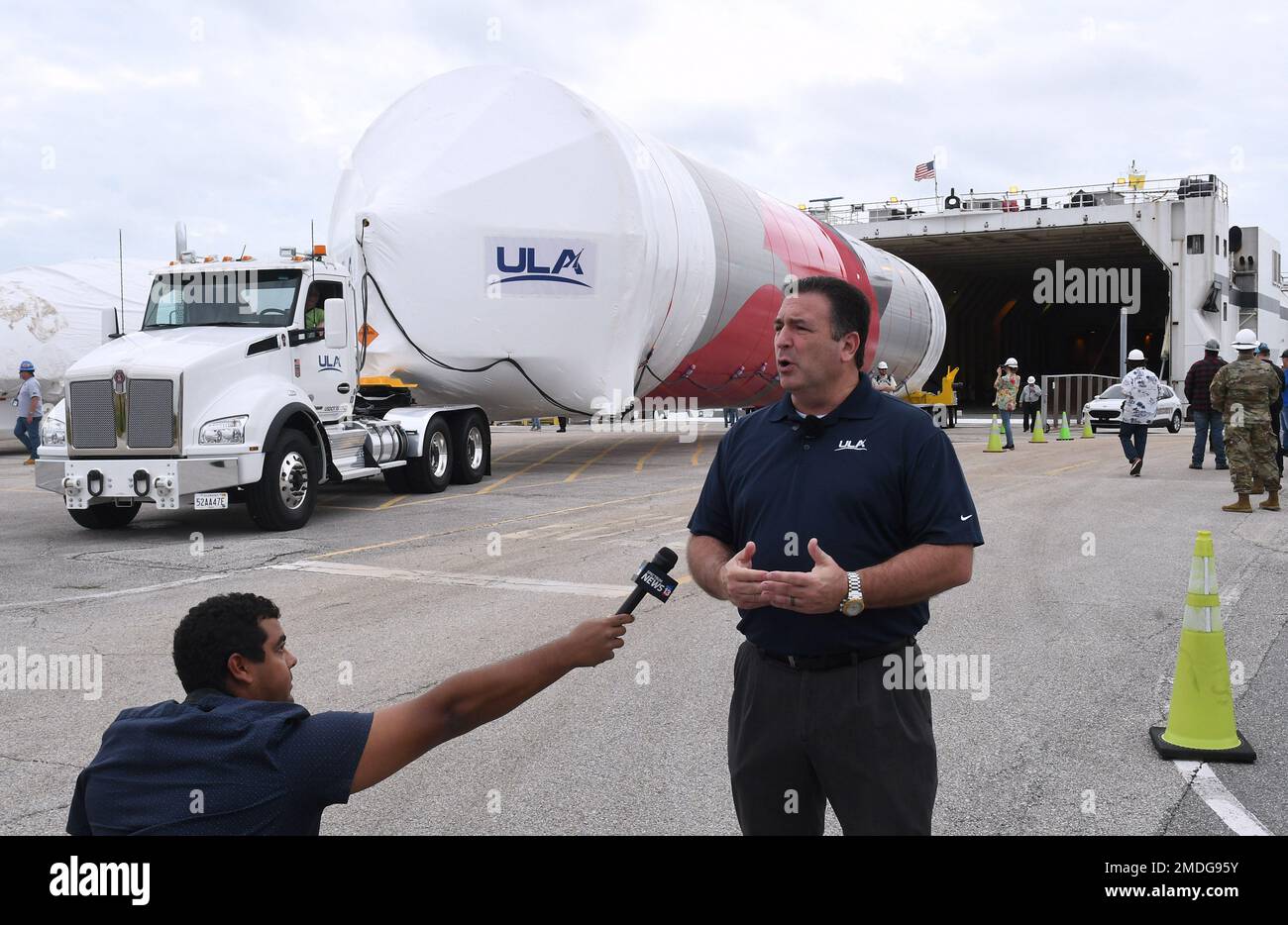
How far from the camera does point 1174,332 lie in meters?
37.0

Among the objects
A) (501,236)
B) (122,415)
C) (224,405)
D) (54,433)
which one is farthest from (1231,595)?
(54,433)

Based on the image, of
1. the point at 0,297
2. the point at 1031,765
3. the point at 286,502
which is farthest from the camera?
the point at 0,297

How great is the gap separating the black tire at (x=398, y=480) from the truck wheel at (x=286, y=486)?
2.75 m

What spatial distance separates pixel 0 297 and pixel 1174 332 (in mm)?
34315

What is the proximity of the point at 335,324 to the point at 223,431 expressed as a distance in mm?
1933

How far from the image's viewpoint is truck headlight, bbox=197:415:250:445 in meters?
10.7

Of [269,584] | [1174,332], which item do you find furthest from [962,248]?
[269,584]

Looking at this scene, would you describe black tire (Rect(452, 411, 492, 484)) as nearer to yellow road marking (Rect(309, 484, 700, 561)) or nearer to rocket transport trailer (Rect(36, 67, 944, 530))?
rocket transport trailer (Rect(36, 67, 944, 530))

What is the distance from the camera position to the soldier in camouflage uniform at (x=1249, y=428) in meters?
12.1

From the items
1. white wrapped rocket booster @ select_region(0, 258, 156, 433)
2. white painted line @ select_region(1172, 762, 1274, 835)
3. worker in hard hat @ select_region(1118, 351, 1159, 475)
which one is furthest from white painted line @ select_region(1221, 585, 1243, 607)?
white wrapped rocket booster @ select_region(0, 258, 156, 433)

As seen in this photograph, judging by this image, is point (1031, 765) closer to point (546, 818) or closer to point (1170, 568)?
point (546, 818)

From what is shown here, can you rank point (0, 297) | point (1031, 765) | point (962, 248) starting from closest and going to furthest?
point (1031, 765)
point (0, 297)
point (962, 248)

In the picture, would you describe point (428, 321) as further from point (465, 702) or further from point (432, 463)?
point (465, 702)

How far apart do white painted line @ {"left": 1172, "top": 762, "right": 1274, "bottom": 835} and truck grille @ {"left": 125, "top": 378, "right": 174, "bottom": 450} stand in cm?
914
